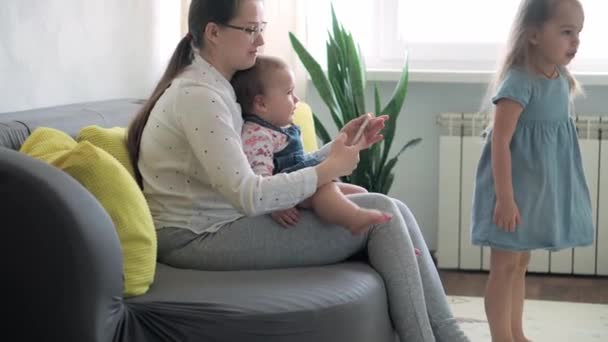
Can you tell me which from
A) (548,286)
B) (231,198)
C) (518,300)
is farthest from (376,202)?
(548,286)

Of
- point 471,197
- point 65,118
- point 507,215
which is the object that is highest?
point 65,118

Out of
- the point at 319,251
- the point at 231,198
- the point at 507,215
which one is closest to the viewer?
the point at 231,198

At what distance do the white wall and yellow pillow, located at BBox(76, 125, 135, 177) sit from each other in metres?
0.38

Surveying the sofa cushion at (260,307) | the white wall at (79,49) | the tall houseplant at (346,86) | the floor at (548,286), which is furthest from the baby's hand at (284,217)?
the floor at (548,286)

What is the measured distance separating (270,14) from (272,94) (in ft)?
5.98

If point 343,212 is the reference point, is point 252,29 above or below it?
above

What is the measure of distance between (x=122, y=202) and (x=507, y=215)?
1147 mm

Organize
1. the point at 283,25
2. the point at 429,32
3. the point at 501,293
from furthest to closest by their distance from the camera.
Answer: the point at 429,32 < the point at 283,25 < the point at 501,293

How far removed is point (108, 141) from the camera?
2225 mm

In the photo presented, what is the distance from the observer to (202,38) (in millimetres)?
2215

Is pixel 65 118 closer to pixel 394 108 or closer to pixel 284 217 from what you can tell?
pixel 284 217

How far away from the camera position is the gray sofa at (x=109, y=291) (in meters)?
1.68

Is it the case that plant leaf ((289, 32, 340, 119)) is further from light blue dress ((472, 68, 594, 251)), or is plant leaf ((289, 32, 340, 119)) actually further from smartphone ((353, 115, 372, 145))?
smartphone ((353, 115, 372, 145))

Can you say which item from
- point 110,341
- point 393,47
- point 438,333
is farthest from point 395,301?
point 393,47
